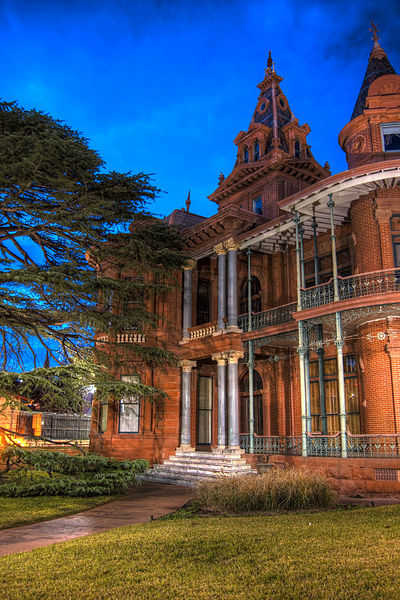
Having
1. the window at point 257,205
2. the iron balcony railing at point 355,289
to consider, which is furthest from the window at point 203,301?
the iron balcony railing at point 355,289

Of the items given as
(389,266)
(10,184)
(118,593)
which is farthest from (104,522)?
(389,266)

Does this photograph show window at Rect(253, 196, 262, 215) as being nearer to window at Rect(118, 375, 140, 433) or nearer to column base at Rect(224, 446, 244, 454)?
window at Rect(118, 375, 140, 433)

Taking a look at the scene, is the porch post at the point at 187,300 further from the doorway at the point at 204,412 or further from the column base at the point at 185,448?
the column base at the point at 185,448

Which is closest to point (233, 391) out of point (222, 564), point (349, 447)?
point (349, 447)

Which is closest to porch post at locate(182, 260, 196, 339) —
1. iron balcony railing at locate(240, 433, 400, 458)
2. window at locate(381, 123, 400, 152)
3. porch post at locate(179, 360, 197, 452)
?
porch post at locate(179, 360, 197, 452)

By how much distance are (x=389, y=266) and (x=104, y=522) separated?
11.6m

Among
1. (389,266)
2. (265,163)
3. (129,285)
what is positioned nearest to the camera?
(129,285)

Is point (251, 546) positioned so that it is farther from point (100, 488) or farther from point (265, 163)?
point (265, 163)

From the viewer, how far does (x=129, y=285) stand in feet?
46.2

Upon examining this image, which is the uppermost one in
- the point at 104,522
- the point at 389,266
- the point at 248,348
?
the point at 389,266

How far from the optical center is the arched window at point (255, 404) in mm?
21297

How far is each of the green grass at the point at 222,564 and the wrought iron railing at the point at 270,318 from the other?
10.4 meters

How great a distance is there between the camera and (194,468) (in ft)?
61.2

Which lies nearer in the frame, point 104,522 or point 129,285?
point 104,522
